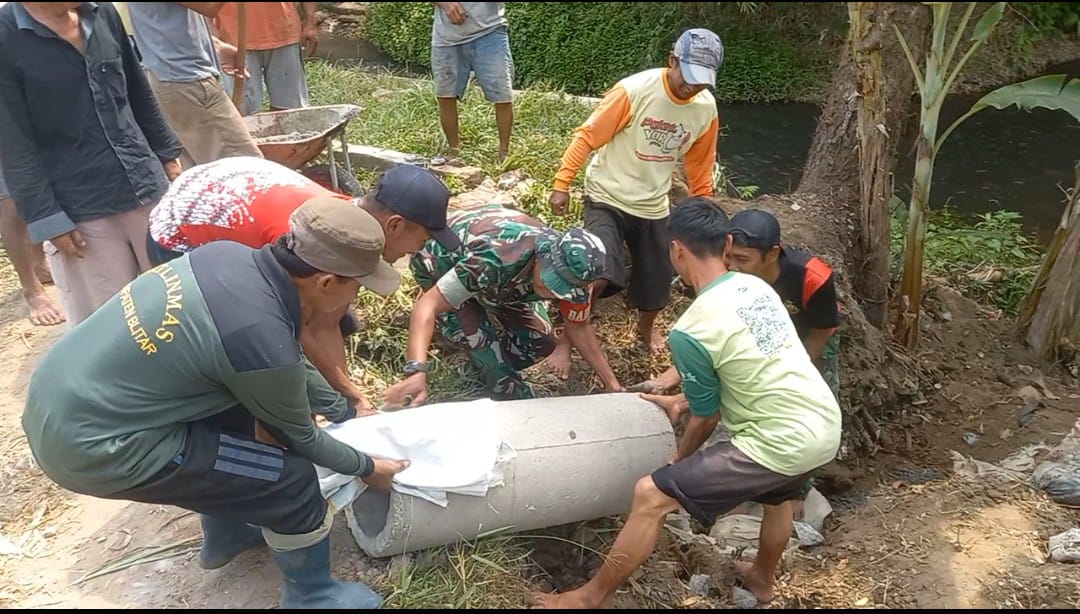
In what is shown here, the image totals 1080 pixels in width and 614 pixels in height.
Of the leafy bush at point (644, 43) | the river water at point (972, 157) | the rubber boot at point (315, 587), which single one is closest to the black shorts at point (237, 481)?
the rubber boot at point (315, 587)

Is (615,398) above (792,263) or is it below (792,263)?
below

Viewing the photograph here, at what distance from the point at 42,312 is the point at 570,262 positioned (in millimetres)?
3187

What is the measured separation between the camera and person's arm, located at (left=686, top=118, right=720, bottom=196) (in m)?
4.68

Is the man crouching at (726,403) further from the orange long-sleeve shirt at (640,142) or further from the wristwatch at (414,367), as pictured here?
the orange long-sleeve shirt at (640,142)

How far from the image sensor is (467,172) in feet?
21.8

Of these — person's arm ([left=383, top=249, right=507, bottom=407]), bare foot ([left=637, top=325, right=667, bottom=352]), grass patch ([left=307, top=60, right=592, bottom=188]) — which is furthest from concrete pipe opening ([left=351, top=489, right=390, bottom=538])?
grass patch ([left=307, top=60, right=592, bottom=188])

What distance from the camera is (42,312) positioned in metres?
4.80

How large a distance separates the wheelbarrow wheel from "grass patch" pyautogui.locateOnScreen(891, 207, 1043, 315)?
142 inches

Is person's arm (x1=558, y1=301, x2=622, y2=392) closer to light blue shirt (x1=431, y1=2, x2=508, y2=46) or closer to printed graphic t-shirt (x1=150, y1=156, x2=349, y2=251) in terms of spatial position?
printed graphic t-shirt (x1=150, y1=156, x2=349, y2=251)

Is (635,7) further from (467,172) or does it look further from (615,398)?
(615,398)

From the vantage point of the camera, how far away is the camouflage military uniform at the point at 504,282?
137 inches

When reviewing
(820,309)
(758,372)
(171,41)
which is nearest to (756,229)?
(820,309)

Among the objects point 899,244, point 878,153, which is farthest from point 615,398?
point 899,244

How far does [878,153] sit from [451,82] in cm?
324
